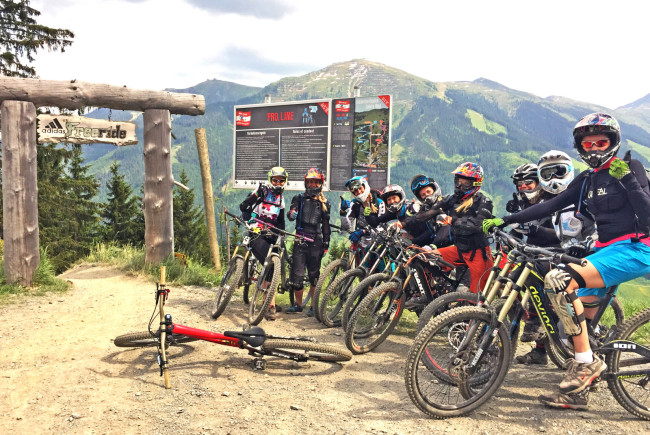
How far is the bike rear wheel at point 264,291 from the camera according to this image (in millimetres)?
5938

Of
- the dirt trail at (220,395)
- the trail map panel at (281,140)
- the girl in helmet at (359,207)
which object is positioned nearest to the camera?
the dirt trail at (220,395)

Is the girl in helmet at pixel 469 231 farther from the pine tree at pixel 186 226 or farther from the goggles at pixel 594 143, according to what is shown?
the pine tree at pixel 186 226

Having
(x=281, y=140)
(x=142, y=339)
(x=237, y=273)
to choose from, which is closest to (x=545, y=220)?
(x=237, y=273)

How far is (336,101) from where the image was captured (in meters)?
9.24

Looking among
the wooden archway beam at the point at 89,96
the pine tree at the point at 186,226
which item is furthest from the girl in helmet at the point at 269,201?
the pine tree at the point at 186,226

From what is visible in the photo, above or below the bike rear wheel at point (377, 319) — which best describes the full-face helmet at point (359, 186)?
above

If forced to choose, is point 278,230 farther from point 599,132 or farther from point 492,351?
point 599,132

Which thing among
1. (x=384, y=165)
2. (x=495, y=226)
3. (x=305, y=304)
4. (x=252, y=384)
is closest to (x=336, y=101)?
(x=384, y=165)

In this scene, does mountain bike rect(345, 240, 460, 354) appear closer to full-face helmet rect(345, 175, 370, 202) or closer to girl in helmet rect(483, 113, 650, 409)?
girl in helmet rect(483, 113, 650, 409)

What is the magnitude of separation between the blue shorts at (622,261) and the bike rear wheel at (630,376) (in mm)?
472

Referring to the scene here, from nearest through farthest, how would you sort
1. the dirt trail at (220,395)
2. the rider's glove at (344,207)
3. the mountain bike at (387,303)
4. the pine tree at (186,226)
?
the dirt trail at (220,395), the mountain bike at (387,303), the rider's glove at (344,207), the pine tree at (186,226)

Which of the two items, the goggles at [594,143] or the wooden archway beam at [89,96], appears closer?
the goggles at [594,143]

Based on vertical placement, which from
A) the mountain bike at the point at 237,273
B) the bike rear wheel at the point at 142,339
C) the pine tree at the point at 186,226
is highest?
the mountain bike at the point at 237,273

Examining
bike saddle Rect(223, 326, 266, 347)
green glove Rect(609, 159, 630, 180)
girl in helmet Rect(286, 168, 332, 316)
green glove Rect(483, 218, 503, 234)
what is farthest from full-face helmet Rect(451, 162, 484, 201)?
bike saddle Rect(223, 326, 266, 347)
